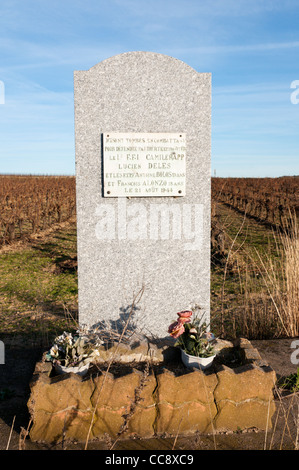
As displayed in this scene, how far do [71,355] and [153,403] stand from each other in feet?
2.47

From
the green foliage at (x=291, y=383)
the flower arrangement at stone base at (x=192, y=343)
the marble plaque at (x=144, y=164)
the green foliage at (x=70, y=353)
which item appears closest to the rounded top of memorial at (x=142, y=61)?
the marble plaque at (x=144, y=164)

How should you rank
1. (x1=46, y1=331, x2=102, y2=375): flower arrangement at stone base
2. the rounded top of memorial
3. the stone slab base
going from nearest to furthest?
the stone slab base → (x1=46, y1=331, x2=102, y2=375): flower arrangement at stone base → the rounded top of memorial

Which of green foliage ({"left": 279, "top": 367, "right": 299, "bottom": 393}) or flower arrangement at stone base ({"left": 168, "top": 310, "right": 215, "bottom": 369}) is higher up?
flower arrangement at stone base ({"left": 168, "top": 310, "right": 215, "bottom": 369})

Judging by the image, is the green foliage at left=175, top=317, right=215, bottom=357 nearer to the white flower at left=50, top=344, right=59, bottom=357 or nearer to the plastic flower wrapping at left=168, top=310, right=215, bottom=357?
the plastic flower wrapping at left=168, top=310, right=215, bottom=357

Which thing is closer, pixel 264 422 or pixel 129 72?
pixel 264 422

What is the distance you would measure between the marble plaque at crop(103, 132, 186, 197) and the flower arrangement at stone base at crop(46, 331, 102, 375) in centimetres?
138

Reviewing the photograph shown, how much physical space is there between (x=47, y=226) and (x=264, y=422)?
12146 mm

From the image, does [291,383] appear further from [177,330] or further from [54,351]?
[54,351]

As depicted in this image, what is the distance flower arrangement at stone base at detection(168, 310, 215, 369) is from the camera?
2.98 m

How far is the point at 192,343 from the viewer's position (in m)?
3.04

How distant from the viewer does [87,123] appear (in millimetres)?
3559

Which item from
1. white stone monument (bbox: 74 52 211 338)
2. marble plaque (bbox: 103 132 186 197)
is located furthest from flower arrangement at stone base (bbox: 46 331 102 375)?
marble plaque (bbox: 103 132 186 197)
